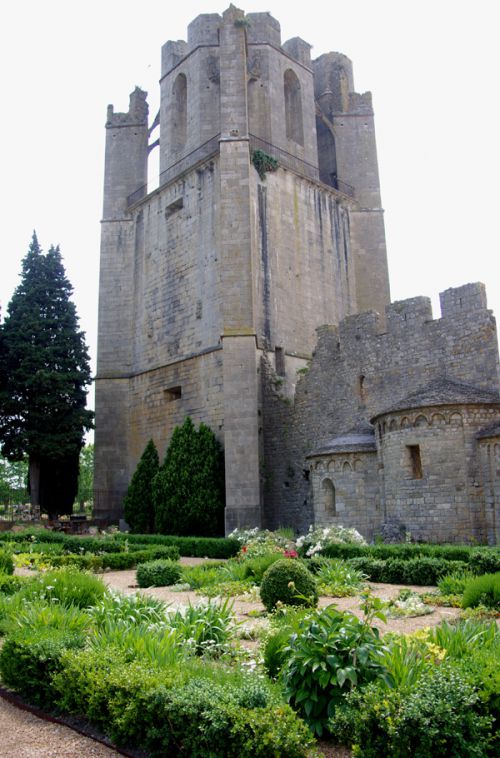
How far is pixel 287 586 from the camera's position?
797cm

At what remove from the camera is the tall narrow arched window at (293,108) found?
25.4 meters

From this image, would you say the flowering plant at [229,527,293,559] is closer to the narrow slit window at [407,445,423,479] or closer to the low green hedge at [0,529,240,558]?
the low green hedge at [0,529,240,558]

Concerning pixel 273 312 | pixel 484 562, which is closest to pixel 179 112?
pixel 273 312

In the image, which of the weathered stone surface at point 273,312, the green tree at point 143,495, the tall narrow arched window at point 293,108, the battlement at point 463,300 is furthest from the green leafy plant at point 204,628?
the tall narrow arched window at point 293,108

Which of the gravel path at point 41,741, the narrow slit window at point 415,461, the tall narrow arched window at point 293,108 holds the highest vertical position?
the tall narrow arched window at point 293,108

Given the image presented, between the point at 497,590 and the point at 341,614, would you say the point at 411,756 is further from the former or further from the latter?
the point at 497,590

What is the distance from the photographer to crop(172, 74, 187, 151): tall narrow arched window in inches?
1027

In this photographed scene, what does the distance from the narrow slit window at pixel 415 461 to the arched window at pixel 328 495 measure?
277 centimetres

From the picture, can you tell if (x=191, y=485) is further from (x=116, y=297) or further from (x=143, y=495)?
(x=116, y=297)

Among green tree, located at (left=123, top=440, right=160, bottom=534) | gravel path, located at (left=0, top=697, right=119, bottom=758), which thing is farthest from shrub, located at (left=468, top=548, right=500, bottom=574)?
green tree, located at (left=123, top=440, right=160, bottom=534)

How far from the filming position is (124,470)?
960 inches

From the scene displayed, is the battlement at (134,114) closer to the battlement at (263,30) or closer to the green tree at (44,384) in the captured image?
the battlement at (263,30)

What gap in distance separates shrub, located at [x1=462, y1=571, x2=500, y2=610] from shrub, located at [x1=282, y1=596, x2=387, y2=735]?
346 centimetres

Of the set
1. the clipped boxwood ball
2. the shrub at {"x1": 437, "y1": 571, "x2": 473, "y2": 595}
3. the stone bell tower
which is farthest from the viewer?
the stone bell tower
